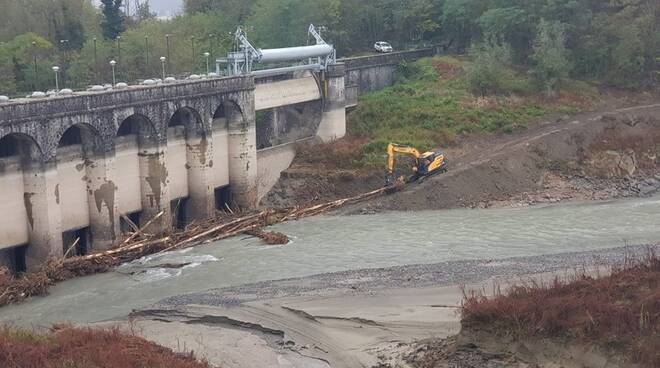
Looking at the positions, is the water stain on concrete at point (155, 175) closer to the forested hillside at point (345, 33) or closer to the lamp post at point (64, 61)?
the forested hillside at point (345, 33)

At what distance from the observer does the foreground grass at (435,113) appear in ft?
216

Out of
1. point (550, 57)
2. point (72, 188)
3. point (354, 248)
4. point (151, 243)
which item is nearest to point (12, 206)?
point (72, 188)

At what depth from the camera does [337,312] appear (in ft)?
117

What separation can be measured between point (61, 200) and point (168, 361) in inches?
926

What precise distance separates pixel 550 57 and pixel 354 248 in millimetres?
30725

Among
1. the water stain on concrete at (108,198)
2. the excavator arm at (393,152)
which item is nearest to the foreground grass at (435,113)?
the excavator arm at (393,152)

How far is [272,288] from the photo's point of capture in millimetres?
40406

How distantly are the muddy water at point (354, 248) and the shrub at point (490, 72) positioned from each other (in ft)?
60.4

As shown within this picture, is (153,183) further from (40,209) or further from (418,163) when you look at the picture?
(418,163)

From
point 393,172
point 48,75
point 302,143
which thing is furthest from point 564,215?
point 48,75

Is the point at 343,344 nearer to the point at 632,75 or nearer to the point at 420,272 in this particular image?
the point at 420,272

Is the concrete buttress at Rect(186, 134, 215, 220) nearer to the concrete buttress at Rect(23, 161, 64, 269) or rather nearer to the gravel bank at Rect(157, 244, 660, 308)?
the concrete buttress at Rect(23, 161, 64, 269)

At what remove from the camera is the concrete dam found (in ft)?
151

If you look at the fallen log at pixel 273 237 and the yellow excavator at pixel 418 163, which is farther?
the yellow excavator at pixel 418 163
